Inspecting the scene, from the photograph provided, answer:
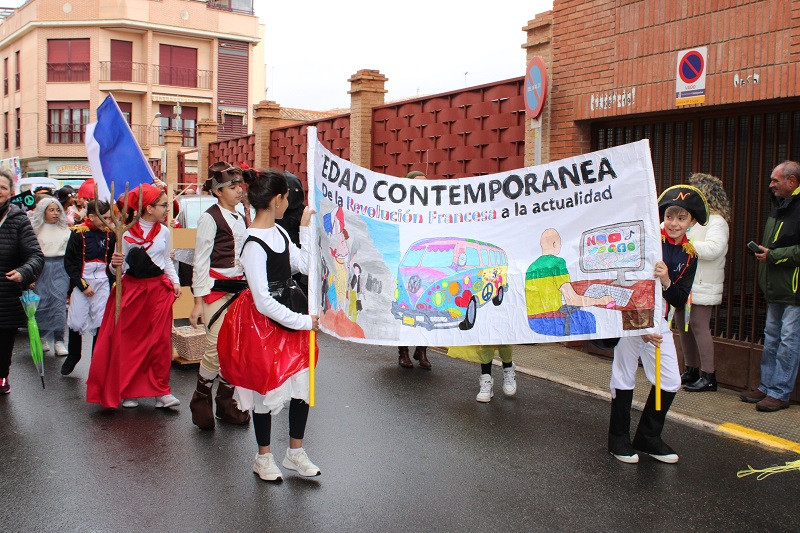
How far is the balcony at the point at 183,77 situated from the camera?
4538 cm

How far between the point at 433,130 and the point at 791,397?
7046 mm

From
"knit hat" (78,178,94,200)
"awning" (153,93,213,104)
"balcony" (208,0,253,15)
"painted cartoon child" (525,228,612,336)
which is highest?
"balcony" (208,0,253,15)

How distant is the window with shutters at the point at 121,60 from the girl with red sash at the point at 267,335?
143 feet

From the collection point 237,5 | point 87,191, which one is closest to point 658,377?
point 87,191

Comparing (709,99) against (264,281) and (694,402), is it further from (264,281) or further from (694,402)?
(264,281)

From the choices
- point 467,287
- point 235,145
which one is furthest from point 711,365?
point 235,145

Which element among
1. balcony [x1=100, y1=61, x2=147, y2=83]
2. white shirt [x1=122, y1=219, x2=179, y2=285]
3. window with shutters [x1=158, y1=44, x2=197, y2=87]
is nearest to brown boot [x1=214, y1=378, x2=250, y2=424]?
white shirt [x1=122, y1=219, x2=179, y2=285]

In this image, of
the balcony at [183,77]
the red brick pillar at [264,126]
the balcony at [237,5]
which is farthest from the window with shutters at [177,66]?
the red brick pillar at [264,126]

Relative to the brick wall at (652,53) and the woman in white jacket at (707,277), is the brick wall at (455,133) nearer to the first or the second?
the brick wall at (652,53)

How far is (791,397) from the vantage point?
22.3 feet

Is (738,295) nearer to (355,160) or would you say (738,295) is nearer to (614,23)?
(614,23)

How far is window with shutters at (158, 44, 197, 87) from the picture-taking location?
45.5 metres

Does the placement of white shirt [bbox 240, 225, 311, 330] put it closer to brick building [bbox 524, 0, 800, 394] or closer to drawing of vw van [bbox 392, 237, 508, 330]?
drawing of vw van [bbox 392, 237, 508, 330]

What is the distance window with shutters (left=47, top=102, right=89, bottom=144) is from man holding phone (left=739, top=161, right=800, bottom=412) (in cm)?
4389
